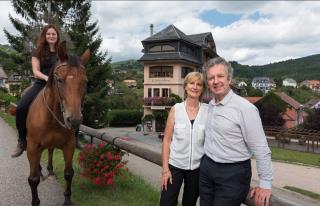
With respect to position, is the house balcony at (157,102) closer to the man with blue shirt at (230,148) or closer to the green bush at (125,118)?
the green bush at (125,118)

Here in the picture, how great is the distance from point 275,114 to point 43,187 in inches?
1558

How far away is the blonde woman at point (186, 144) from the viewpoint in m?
3.12

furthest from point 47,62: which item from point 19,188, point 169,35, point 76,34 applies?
point 169,35

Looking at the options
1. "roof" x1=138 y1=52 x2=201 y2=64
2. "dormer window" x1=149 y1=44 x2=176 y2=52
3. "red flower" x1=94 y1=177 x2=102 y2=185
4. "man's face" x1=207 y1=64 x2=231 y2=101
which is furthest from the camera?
"dormer window" x1=149 y1=44 x2=176 y2=52

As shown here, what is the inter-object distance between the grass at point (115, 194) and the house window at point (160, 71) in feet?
113

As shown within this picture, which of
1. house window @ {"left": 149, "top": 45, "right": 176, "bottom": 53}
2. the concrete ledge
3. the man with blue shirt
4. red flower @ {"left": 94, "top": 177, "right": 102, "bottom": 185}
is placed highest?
house window @ {"left": 149, "top": 45, "right": 176, "bottom": 53}

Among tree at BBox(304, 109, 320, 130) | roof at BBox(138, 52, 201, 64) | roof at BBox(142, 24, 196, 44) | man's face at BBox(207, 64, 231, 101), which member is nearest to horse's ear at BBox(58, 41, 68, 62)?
man's face at BBox(207, 64, 231, 101)

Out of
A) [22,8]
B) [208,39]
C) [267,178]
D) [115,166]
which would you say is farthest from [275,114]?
[267,178]

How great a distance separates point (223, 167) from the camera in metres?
2.70

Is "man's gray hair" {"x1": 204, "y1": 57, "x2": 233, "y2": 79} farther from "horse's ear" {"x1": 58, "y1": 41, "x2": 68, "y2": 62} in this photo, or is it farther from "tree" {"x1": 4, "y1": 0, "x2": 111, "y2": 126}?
"tree" {"x1": 4, "y1": 0, "x2": 111, "y2": 126}

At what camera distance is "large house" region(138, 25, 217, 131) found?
130 ft

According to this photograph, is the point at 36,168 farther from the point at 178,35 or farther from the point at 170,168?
the point at 178,35

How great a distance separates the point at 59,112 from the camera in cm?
434

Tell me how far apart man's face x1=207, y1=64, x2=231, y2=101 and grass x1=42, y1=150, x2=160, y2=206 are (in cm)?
303
